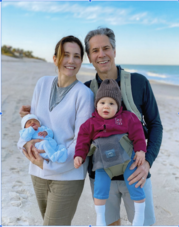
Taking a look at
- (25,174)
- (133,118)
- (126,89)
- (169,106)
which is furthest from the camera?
(169,106)

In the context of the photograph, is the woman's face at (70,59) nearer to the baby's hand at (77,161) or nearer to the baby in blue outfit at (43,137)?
the baby in blue outfit at (43,137)

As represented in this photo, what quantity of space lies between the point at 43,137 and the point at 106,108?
0.54 m

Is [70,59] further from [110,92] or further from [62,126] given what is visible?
[62,126]

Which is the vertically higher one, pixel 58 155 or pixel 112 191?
pixel 58 155

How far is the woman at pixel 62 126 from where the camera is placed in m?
1.75

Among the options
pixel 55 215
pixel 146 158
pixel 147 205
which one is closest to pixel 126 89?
pixel 146 158

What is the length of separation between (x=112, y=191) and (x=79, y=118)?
2.45 ft

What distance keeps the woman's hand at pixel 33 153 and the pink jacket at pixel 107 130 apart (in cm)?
30

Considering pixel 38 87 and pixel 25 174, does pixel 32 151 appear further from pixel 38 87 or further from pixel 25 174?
pixel 25 174

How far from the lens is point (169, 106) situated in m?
8.52

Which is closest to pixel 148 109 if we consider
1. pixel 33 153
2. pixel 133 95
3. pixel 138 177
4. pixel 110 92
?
pixel 133 95

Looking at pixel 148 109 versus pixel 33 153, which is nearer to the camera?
pixel 33 153

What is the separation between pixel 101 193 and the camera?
5.63 ft

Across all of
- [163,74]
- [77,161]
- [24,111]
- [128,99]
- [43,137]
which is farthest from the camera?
[163,74]
